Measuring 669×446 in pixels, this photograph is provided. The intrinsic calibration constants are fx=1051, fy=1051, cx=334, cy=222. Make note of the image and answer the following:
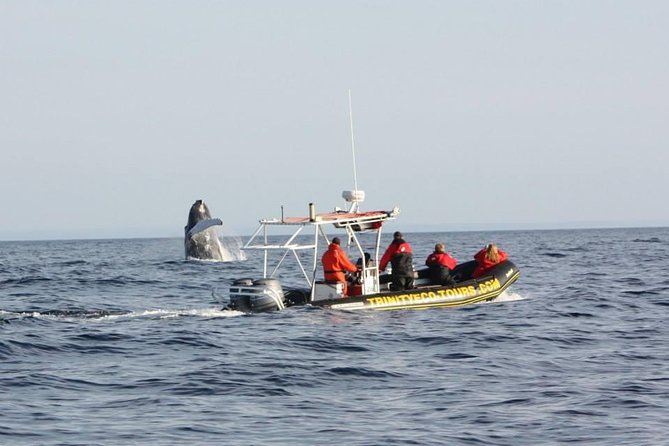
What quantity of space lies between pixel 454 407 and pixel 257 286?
9648 millimetres

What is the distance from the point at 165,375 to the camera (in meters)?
13.9

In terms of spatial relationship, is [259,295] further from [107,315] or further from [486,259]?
[486,259]

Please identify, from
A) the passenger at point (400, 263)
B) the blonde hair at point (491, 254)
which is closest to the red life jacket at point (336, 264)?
the passenger at point (400, 263)

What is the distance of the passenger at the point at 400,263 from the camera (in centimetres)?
2153

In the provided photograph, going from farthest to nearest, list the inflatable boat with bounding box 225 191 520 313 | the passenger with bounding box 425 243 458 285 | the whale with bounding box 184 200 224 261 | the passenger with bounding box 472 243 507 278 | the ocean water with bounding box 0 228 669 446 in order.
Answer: the whale with bounding box 184 200 224 261 < the passenger with bounding box 472 243 507 278 < the passenger with bounding box 425 243 458 285 < the inflatable boat with bounding box 225 191 520 313 < the ocean water with bounding box 0 228 669 446

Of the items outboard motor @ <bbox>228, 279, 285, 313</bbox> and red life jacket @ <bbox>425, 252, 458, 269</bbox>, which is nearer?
outboard motor @ <bbox>228, 279, 285, 313</bbox>

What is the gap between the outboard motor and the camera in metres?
20.9

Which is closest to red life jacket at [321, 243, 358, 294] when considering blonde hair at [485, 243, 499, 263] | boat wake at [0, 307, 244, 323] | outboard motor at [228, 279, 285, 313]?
outboard motor at [228, 279, 285, 313]

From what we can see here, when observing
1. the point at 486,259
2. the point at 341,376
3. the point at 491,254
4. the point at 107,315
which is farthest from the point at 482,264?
the point at 341,376

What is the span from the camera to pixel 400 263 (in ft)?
71.2

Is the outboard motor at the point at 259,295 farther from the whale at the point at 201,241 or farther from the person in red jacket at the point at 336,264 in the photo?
the whale at the point at 201,241

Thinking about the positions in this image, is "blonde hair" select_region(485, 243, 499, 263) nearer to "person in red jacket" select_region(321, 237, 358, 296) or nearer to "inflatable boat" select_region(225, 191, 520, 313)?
"inflatable boat" select_region(225, 191, 520, 313)

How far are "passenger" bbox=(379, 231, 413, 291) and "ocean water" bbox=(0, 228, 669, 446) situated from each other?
2.79 ft

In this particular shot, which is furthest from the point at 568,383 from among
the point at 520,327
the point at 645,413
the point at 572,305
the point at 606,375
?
the point at 572,305
